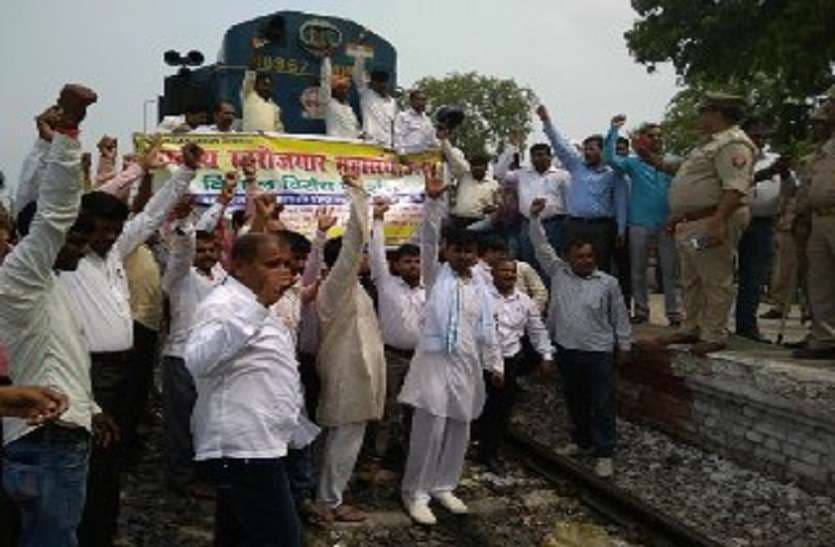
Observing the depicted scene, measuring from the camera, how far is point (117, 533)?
5.23 metres

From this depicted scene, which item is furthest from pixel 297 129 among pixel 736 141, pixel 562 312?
pixel 736 141

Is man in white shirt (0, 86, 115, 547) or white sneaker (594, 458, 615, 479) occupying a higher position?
man in white shirt (0, 86, 115, 547)

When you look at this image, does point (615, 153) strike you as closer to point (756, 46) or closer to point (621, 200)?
point (621, 200)

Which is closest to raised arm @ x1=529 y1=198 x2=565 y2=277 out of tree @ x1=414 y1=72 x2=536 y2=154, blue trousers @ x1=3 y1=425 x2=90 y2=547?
blue trousers @ x1=3 y1=425 x2=90 y2=547

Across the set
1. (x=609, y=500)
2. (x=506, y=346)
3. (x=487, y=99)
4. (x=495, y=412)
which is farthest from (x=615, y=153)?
(x=487, y=99)

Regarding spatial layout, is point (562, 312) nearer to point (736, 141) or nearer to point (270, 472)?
point (736, 141)

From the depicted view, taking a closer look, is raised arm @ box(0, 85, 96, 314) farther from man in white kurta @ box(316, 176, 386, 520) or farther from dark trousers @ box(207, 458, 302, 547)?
man in white kurta @ box(316, 176, 386, 520)

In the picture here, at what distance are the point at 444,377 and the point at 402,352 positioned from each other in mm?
667

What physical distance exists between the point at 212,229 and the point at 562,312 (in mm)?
2894

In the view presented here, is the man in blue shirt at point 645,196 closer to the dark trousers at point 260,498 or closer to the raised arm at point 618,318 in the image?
the raised arm at point 618,318

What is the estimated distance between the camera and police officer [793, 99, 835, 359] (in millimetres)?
6625

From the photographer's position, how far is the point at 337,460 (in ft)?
18.7

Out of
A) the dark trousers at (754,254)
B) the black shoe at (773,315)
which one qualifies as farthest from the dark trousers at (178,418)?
the black shoe at (773,315)

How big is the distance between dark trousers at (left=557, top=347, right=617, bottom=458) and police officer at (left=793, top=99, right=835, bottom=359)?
1459mm
